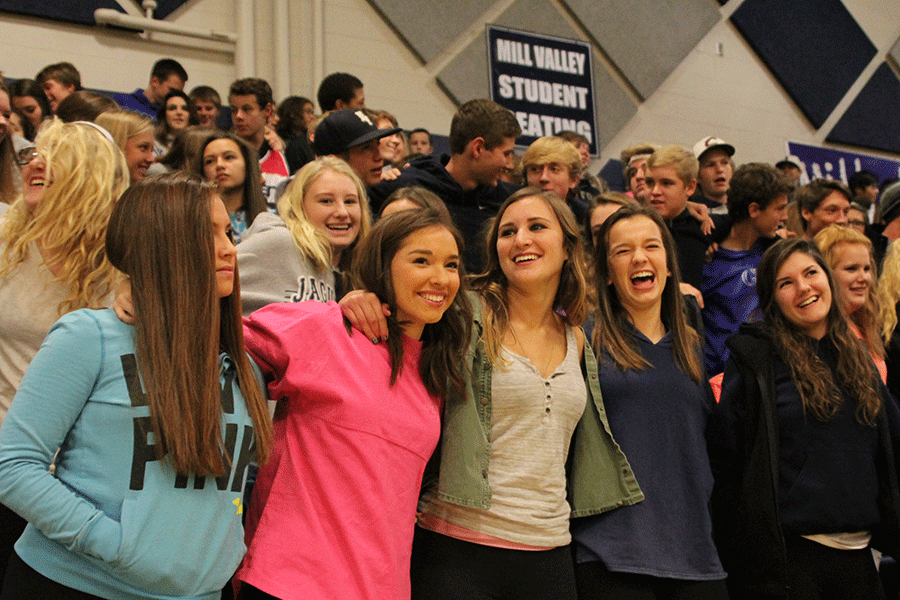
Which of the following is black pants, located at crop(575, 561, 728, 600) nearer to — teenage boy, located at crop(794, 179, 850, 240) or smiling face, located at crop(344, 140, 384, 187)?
smiling face, located at crop(344, 140, 384, 187)

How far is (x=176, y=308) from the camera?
1.49 meters

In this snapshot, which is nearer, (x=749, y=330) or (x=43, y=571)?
(x=43, y=571)

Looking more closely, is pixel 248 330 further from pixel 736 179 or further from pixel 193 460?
pixel 736 179

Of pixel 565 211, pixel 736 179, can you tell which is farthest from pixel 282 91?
pixel 565 211

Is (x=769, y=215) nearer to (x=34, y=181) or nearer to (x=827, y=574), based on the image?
(x=827, y=574)

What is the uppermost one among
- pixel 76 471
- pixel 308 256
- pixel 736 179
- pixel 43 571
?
pixel 736 179

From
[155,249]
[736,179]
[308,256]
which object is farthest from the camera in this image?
[736,179]

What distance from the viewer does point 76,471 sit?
55.7 inches

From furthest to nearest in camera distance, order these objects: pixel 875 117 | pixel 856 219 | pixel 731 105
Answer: pixel 875 117 → pixel 731 105 → pixel 856 219

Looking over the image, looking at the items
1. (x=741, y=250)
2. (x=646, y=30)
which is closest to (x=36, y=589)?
(x=741, y=250)

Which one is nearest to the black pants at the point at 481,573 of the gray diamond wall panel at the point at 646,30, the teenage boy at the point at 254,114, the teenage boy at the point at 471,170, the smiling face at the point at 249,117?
the teenage boy at the point at 471,170

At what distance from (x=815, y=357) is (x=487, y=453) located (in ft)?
4.01

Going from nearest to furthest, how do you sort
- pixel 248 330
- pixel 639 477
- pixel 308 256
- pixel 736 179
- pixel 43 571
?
pixel 43 571, pixel 248 330, pixel 639 477, pixel 308 256, pixel 736 179

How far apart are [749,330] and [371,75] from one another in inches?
197
